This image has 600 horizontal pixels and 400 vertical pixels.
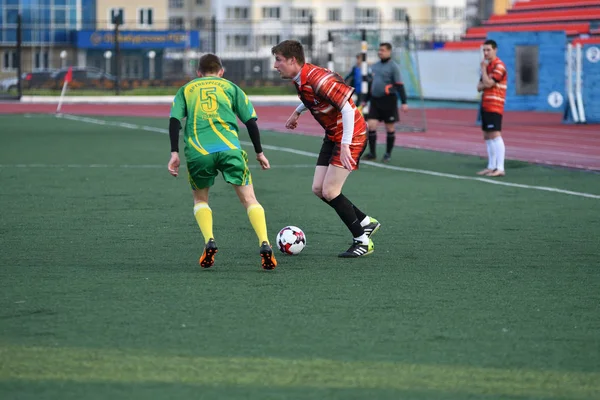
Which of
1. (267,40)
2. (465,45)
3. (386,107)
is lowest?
(386,107)

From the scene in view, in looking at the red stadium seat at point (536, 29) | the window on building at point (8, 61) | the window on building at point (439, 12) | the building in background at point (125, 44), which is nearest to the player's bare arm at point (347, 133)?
the red stadium seat at point (536, 29)

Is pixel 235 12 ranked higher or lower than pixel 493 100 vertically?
higher

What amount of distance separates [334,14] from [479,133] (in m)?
71.6

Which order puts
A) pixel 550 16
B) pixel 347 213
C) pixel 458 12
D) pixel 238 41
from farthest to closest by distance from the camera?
pixel 458 12
pixel 238 41
pixel 550 16
pixel 347 213

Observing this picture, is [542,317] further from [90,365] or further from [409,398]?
[90,365]

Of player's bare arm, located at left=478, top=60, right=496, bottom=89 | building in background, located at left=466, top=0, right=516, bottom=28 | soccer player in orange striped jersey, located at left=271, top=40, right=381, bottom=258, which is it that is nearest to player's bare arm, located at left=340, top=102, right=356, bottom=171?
soccer player in orange striped jersey, located at left=271, top=40, right=381, bottom=258

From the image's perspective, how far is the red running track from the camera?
2195 cm

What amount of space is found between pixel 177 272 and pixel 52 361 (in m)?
2.89

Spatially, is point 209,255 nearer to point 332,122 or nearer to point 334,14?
point 332,122

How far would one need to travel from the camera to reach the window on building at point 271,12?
98.7 metres

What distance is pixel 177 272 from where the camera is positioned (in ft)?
29.7

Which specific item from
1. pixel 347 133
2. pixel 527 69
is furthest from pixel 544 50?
pixel 347 133

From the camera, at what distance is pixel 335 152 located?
992cm

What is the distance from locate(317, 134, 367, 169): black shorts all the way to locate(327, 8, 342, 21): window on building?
89.5m
